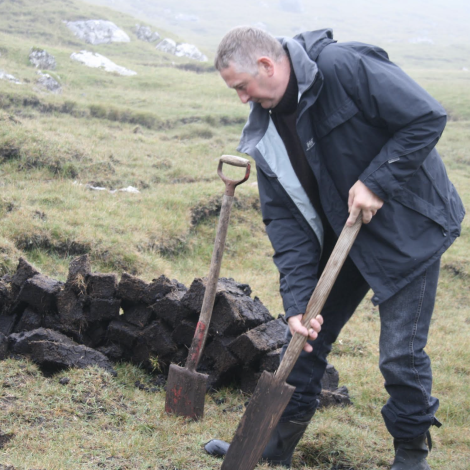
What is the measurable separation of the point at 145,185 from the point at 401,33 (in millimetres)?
70208

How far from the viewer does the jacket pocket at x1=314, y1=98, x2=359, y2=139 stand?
2518 millimetres

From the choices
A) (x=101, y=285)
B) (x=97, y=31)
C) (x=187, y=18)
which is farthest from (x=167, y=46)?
(x=187, y=18)

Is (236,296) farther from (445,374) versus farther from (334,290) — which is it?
(445,374)

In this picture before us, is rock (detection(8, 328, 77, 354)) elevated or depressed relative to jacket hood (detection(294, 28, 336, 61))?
depressed


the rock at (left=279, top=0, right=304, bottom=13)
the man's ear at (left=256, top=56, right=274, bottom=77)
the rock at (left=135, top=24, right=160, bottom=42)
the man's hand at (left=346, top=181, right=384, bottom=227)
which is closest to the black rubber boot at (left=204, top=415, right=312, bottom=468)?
the man's hand at (left=346, top=181, right=384, bottom=227)

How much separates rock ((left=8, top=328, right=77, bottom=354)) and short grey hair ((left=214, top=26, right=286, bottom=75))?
2.61 meters

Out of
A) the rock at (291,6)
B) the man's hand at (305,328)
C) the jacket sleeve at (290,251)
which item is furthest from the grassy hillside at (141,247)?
the rock at (291,6)

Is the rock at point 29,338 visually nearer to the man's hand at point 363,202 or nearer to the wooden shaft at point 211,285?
the wooden shaft at point 211,285

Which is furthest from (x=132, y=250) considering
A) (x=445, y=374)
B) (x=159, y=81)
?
(x=159, y=81)

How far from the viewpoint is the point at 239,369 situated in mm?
4273

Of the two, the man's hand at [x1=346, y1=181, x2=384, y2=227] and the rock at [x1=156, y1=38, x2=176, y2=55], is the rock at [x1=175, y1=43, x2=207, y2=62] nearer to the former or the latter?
the rock at [x1=156, y1=38, x2=176, y2=55]

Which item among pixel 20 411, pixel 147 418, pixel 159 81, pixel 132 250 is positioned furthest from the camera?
pixel 159 81

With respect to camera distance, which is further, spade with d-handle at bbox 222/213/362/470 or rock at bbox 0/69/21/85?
rock at bbox 0/69/21/85

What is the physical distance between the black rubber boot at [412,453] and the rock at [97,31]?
24.0 meters
